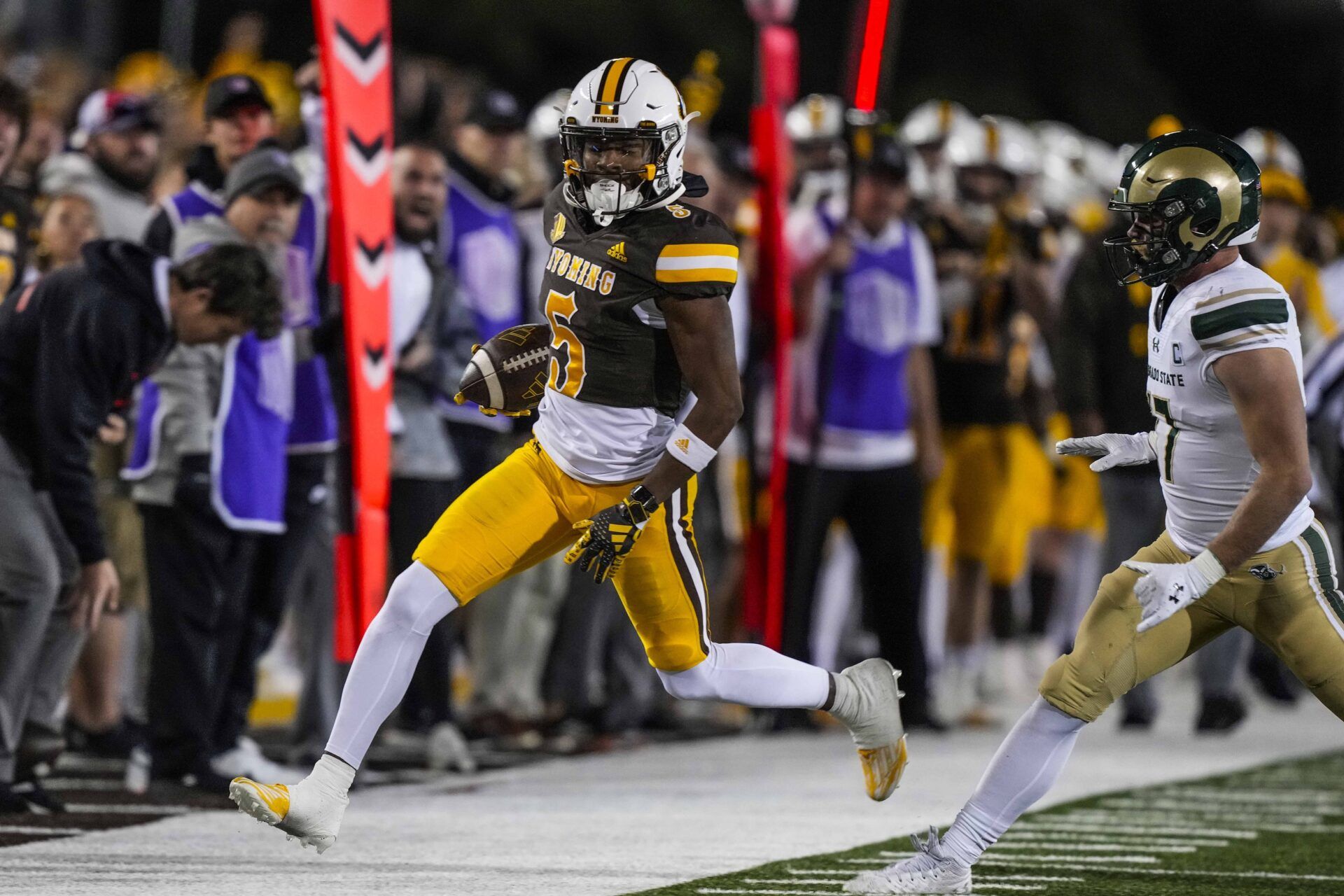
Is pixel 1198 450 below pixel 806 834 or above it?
above

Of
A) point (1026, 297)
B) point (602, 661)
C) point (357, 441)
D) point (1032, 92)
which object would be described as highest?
point (1032, 92)

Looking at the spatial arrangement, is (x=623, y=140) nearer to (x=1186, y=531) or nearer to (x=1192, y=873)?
(x=1186, y=531)

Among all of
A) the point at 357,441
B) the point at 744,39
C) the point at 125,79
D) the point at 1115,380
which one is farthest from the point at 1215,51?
the point at 357,441

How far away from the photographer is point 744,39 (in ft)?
85.6

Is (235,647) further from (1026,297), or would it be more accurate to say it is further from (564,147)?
(1026,297)

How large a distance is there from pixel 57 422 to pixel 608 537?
195 centimetres

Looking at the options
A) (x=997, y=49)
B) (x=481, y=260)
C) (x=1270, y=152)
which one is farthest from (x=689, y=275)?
(x=997, y=49)

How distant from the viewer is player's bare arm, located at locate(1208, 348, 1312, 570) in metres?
5.44

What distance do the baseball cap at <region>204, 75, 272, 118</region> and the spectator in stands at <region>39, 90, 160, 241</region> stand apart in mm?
1032

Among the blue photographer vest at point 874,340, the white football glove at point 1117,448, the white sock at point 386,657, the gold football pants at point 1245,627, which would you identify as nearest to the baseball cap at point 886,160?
the blue photographer vest at point 874,340

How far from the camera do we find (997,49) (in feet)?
89.4

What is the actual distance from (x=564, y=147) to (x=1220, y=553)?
6.59 feet

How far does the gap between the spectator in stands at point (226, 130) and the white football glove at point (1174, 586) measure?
4.07 meters

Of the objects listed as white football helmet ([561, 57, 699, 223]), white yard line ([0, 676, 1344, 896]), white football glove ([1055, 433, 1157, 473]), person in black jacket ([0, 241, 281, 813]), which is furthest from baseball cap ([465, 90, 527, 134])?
white football glove ([1055, 433, 1157, 473])
